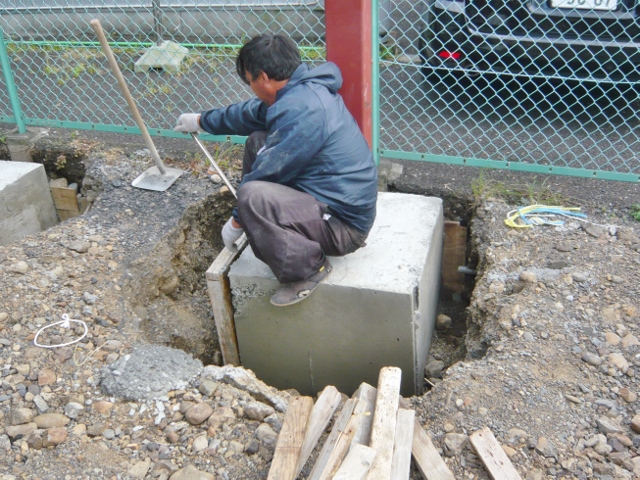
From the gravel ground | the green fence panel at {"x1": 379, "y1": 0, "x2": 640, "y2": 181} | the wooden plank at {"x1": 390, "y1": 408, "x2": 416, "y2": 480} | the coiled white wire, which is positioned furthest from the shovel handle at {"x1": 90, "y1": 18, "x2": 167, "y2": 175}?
the wooden plank at {"x1": 390, "y1": 408, "x2": 416, "y2": 480}

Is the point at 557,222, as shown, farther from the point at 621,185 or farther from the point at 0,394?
the point at 0,394

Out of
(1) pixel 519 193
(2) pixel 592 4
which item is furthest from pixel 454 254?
(2) pixel 592 4

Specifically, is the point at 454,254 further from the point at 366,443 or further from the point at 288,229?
the point at 366,443

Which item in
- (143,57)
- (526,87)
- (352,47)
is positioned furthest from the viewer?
(143,57)

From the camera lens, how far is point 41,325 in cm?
302

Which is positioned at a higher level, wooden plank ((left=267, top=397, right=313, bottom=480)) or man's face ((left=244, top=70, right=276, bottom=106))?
man's face ((left=244, top=70, right=276, bottom=106))

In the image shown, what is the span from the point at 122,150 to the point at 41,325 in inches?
66.9

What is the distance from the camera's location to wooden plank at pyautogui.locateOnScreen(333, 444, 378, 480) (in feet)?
6.75

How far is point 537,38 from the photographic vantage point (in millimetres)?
3887

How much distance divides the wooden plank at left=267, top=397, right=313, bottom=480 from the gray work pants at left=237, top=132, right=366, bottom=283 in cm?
63

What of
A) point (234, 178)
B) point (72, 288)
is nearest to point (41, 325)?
point (72, 288)

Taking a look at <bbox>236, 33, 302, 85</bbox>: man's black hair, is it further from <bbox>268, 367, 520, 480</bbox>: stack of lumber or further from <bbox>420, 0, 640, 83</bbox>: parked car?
<bbox>268, 367, 520, 480</bbox>: stack of lumber

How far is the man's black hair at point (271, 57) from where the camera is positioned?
280 centimetres

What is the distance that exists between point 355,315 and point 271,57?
1.26 metres
